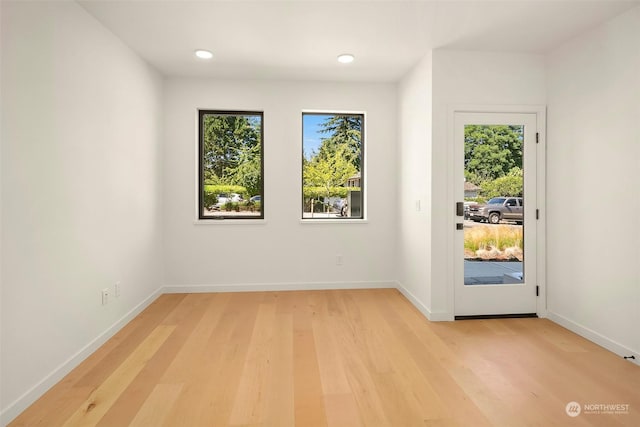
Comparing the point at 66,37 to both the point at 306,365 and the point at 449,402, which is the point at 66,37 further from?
the point at 449,402

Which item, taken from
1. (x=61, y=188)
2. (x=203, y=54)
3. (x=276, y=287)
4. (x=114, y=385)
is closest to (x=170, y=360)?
(x=114, y=385)

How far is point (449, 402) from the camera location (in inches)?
78.3

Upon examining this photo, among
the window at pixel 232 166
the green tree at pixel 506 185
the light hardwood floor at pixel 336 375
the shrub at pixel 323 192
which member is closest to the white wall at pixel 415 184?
the light hardwood floor at pixel 336 375

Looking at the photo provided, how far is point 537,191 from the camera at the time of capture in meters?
3.39

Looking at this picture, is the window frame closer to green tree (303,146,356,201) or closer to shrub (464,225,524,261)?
green tree (303,146,356,201)

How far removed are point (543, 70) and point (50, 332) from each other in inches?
182

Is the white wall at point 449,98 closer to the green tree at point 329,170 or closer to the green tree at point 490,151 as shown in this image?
the green tree at point 490,151

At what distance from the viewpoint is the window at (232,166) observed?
14.1ft

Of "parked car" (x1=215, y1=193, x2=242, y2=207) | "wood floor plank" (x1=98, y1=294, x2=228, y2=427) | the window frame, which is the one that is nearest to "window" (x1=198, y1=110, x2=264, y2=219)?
"parked car" (x1=215, y1=193, x2=242, y2=207)

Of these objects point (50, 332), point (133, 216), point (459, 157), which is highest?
point (459, 157)

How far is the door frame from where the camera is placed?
10.9 ft

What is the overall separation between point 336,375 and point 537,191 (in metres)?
2.64

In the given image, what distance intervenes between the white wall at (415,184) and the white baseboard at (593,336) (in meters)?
1.19

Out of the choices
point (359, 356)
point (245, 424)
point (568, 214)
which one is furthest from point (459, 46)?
point (245, 424)
